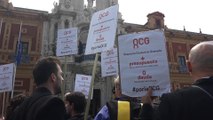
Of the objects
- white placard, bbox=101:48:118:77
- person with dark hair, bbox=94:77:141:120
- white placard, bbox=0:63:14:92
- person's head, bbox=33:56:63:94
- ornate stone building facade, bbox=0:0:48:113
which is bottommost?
person with dark hair, bbox=94:77:141:120

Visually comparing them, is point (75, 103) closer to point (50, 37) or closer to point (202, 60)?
point (202, 60)

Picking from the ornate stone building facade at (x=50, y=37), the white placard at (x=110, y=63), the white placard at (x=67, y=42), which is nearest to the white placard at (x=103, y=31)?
the white placard at (x=67, y=42)

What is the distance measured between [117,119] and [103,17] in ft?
8.63

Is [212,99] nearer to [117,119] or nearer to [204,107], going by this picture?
[204,107]

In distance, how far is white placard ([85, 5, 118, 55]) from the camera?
15.4 ft

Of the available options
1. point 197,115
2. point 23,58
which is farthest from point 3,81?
point 23,58

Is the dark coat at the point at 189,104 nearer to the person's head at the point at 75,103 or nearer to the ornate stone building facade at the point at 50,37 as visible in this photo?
the person's head at the point at 75,103

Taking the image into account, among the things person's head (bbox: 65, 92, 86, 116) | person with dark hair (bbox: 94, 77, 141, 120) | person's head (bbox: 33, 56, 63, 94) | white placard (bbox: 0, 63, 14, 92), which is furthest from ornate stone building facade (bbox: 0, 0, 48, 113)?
person's head (bbox: 33, 56, 63, 94)

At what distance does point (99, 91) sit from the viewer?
59.2 ft

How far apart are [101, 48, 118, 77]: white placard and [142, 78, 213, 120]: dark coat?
284 inches

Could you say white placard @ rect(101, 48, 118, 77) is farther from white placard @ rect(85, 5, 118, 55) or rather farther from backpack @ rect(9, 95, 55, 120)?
backpack @ rect(9, 95, 55, 120)

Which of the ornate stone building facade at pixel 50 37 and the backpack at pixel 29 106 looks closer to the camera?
the backpack at pixel 29 106

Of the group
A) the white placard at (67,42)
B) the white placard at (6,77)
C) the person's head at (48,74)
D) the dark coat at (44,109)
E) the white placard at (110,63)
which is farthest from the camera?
the white placard at (110,63)

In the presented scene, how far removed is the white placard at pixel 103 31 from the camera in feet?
15.4
